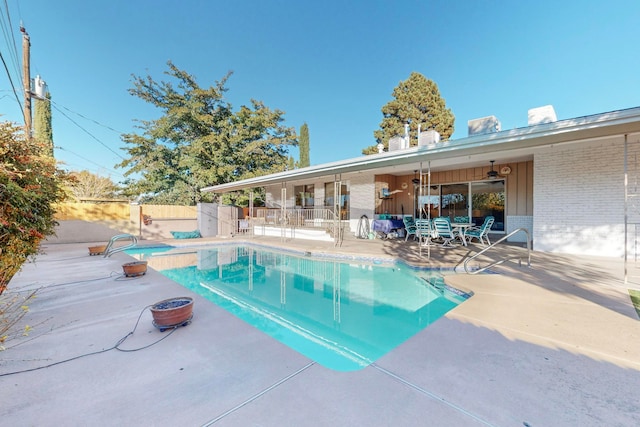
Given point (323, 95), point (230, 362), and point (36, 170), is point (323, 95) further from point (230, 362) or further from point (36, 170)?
point (230, 362)

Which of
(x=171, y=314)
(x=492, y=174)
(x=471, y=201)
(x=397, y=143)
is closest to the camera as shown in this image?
(x=171, y=314)

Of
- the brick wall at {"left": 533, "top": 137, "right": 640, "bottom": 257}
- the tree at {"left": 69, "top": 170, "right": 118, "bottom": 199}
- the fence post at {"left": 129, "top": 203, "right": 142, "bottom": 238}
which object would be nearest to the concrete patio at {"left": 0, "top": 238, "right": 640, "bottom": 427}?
the brick wall at {"left": 533, "top": 137, "right": 640, "bottom": 257}

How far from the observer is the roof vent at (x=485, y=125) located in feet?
26.3

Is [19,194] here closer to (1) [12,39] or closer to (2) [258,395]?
(2) [258,395]

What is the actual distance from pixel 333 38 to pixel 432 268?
1271cm

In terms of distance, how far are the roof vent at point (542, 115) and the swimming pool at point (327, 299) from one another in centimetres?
594

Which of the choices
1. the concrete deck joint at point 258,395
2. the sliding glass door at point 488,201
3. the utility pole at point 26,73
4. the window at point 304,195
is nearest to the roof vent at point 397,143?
the sliding glass door at point 488,201

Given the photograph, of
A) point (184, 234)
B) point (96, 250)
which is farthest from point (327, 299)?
point (184, 234)

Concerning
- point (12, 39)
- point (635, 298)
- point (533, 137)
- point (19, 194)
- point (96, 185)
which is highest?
point (12, 39)

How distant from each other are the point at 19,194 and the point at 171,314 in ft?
6.01

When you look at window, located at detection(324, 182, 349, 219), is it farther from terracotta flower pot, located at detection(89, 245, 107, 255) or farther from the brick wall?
terracotta flower pot, located at detection(89, 245, 107, 255)

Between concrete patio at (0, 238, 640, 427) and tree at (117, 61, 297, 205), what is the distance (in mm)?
12926

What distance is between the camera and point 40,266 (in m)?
5.93

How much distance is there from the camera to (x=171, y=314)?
2625 millimetres
